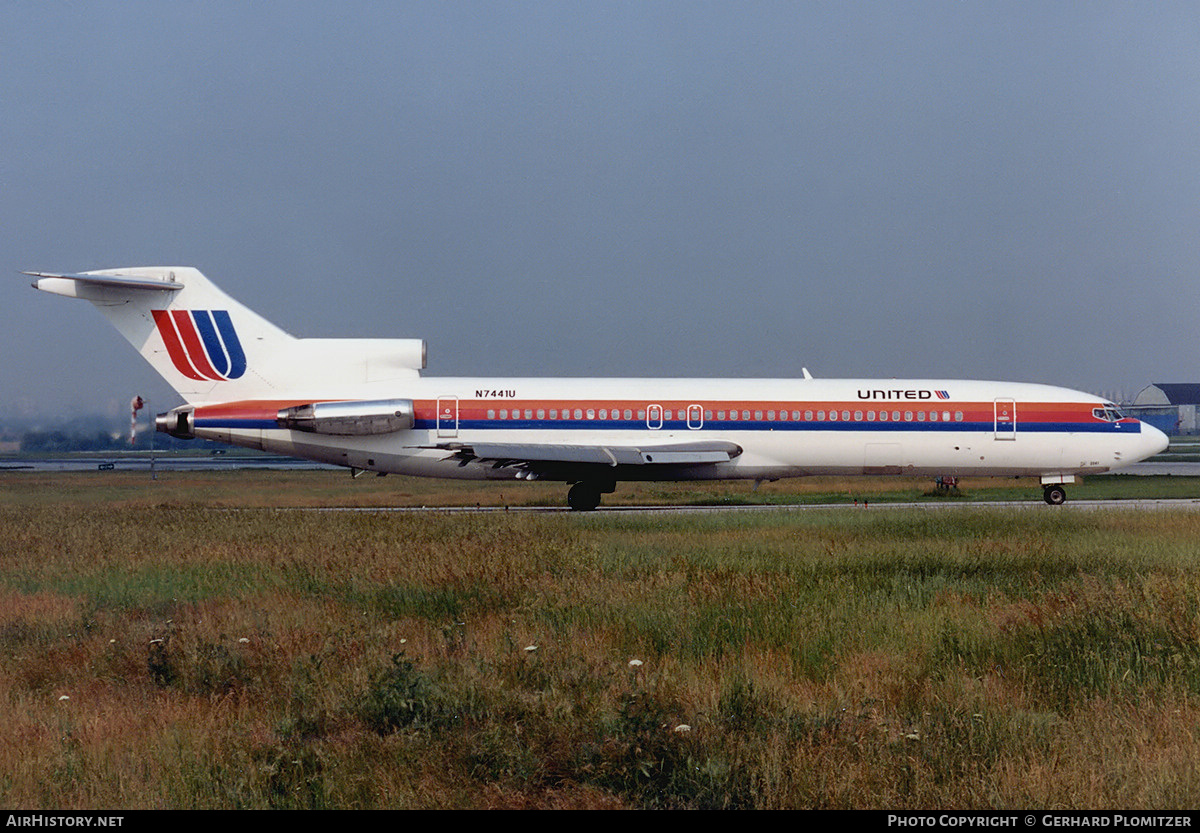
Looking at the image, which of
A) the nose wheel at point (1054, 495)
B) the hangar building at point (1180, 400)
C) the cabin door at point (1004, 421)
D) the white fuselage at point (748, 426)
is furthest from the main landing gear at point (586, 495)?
the hangar building at point (1180, 400)

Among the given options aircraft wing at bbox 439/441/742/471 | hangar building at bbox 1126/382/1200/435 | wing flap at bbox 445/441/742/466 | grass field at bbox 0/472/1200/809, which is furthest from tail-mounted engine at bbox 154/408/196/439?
hangar building at bbox 1126/382/1200/435

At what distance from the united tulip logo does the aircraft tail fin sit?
2 centimetres

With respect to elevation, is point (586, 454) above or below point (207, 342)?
below

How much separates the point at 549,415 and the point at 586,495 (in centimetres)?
225

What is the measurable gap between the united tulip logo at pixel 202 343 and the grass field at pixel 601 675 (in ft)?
36.3

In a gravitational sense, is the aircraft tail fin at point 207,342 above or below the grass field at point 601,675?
above

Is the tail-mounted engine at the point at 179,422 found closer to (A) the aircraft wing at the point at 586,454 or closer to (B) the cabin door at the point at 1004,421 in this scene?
(A) the aircraft wing at the point at 586,454

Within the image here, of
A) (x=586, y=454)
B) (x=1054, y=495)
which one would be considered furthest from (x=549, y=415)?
(x=1054, y=495)

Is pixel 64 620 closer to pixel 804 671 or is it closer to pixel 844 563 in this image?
pixel 804 671

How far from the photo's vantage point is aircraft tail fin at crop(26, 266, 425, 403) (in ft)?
82.0

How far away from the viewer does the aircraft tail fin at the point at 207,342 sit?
25.0 m

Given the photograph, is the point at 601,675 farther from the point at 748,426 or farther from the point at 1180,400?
the point at 1180,400

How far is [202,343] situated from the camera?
82.6 ft

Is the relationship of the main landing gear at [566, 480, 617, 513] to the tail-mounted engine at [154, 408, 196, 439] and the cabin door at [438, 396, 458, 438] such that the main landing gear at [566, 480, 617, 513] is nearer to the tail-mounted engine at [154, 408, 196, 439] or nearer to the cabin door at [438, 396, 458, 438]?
the cabin door at [438, 396, 458, 438]
